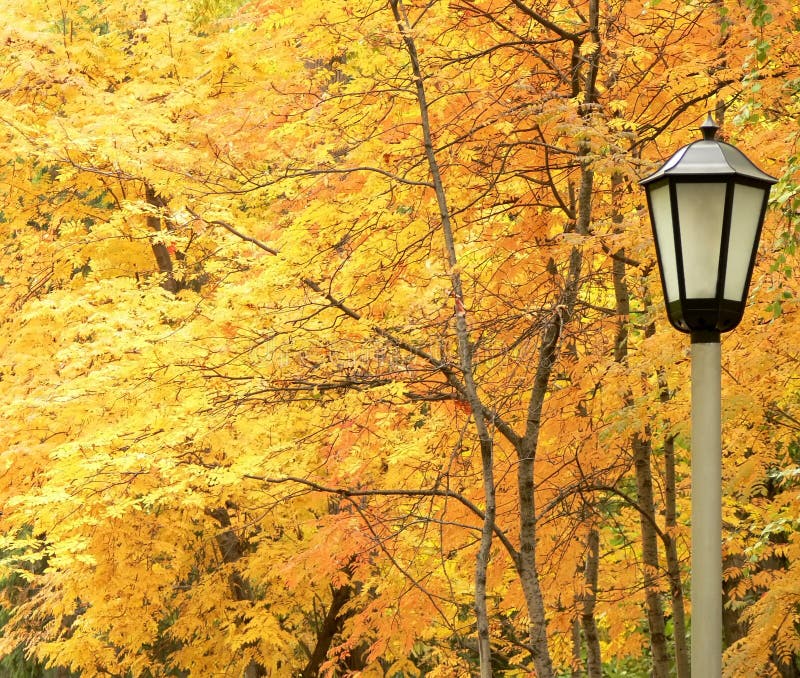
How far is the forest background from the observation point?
21.2 ft

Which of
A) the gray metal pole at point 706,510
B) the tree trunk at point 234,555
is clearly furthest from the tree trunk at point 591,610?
the gray metal pole at point 706,510

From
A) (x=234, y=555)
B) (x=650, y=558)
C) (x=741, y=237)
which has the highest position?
(x=741, y=237)

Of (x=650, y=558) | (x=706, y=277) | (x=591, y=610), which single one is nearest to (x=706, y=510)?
(x=706, y=277)

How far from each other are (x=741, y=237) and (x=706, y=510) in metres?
0.88

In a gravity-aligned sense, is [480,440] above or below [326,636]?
above

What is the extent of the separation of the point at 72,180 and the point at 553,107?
335 inches

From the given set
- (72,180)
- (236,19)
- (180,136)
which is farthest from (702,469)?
(72,180)

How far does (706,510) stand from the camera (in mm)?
3176

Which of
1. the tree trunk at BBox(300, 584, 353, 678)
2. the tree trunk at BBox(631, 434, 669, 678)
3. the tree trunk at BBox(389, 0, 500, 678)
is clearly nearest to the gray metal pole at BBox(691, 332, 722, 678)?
the tree trunk at BBox(389, 0, 500, 678)

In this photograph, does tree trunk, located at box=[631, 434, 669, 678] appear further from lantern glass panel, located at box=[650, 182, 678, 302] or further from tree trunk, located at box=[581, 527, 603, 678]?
lantern glass panel, located at box=[650, 182, 678, 302]

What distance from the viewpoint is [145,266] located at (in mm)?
13398

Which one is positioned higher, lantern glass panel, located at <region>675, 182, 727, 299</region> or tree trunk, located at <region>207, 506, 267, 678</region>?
lantern glass panel, located at <region>675, 182, 727, 299</region>

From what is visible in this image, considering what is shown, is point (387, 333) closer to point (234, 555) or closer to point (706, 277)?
point (706, 277)

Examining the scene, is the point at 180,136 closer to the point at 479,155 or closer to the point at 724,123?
the point at 479,155
